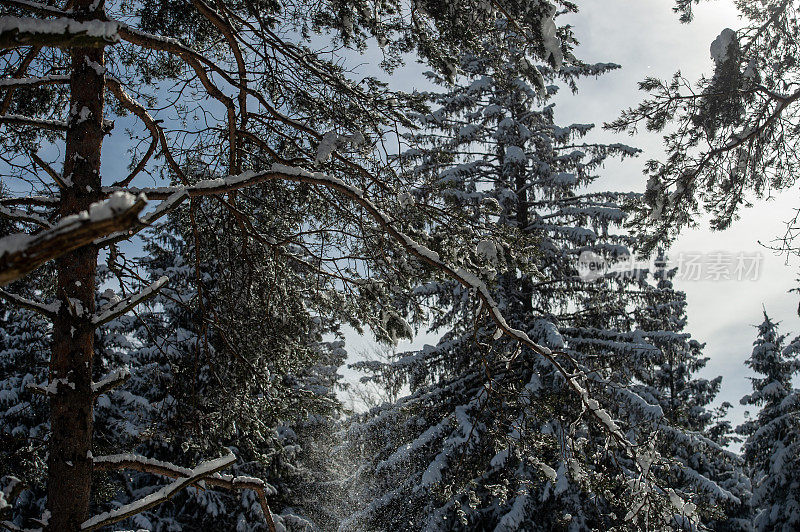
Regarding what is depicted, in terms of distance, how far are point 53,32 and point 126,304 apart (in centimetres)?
116

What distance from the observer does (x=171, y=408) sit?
3.58 m

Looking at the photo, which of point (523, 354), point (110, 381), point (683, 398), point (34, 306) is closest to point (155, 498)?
point (110, 381)

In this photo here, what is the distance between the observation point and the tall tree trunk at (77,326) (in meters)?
2.18

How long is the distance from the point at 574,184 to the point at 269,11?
7.71 m

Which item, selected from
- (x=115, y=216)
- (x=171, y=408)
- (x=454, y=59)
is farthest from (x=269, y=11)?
(x=115, y=216)

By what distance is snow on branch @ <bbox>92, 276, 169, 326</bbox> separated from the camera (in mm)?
2193

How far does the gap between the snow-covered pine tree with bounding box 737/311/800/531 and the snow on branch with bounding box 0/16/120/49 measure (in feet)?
64.7

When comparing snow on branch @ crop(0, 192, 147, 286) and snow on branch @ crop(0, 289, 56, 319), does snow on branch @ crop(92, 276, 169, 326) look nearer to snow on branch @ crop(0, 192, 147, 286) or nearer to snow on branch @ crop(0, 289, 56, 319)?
snow on branch @ crop(0, 289, 56, 319)

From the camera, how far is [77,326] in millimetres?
2342

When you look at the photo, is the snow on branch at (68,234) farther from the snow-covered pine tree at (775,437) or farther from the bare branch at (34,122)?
the snow-covered pine tree at (775,437)

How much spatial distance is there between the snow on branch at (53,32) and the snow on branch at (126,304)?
3.35ft

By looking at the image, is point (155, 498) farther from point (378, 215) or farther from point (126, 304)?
point (378, 215)

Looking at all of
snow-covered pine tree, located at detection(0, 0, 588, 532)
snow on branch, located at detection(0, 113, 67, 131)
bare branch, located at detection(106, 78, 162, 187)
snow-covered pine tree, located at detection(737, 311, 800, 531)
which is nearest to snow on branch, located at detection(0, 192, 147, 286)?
snow-covered pine tree, located at detection(0, 0, 588, 532)

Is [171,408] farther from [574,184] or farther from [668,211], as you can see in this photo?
[574,184]
